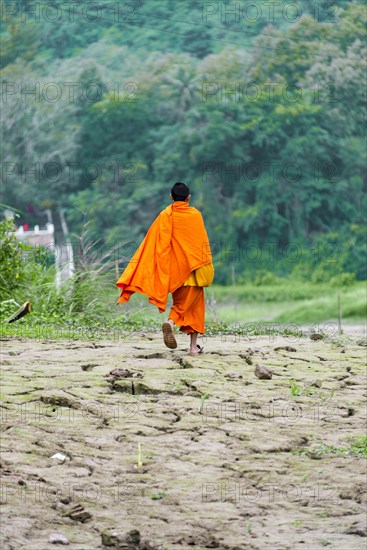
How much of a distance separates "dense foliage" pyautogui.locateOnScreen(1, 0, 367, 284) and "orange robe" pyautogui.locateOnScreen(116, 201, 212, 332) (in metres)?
25.5

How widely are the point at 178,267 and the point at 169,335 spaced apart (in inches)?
27.2

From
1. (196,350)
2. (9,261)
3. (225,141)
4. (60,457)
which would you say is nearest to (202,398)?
(196,350)

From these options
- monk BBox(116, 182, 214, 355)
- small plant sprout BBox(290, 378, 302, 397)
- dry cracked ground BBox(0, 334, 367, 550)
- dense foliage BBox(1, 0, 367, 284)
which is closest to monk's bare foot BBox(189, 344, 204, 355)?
monk BBox(116, 182, 214, 355)

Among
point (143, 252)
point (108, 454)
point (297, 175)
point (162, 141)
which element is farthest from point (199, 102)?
point (108, 454)

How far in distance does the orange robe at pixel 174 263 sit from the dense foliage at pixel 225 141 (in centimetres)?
2547

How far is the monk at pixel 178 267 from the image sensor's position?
32.8 ft

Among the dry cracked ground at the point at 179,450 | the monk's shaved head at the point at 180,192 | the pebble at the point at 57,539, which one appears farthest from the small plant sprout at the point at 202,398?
the pebble at the point at 57,539

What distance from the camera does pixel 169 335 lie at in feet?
31.7

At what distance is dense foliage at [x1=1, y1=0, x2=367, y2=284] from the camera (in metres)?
37.1

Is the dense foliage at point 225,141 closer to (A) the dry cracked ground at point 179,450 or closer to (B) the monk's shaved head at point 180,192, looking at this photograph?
(B) the monk's shaved head at point 180,192

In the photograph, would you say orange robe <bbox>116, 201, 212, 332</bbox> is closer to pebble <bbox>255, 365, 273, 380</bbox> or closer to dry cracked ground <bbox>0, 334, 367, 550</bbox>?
dry cracked ground <bbox>0, 334, 367, 550</bbox>

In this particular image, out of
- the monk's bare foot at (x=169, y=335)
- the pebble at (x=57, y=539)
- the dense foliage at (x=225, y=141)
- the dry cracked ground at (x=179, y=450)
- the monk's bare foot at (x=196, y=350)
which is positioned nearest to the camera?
the pebble at (x=57, y=539)

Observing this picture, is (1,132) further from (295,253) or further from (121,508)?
(121,508)

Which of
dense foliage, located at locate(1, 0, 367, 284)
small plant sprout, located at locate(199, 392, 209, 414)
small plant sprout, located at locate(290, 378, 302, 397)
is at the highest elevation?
small plant sprout, located at locate(199, 392, 209, 414)
